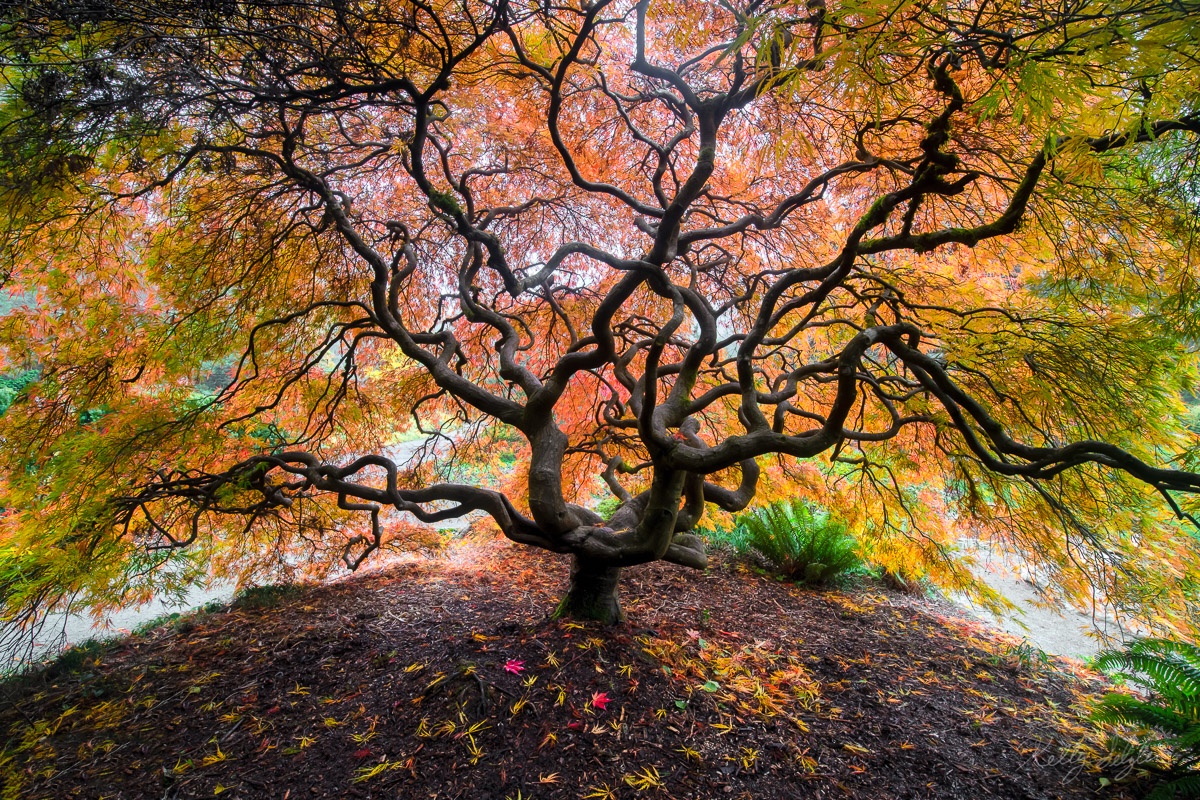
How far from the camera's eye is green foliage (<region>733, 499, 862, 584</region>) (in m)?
4.45

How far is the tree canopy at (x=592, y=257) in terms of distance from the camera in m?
1.47

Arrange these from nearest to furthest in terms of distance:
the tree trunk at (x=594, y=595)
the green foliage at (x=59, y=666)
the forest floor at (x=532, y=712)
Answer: the forest floor at (x=532, y=712), the green foliage at (x=59, y=666), the tree trunk at (x=594, y=595)

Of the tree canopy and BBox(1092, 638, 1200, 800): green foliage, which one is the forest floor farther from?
the tree canopy

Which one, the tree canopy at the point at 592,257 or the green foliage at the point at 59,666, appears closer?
the tree canopy at the point at 592,257

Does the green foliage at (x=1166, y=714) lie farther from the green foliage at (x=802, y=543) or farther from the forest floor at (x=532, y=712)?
the green foliage at (x=802, y=543)

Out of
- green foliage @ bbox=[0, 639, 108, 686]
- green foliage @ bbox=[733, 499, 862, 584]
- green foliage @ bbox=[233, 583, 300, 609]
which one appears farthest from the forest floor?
green foliage @ bbox=[733, 499, 862, 584]

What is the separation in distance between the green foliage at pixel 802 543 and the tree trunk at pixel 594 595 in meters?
2.16

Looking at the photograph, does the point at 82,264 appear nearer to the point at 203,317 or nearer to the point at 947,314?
the point at 203,317

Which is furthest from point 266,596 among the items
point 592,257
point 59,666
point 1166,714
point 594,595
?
point 1166,714

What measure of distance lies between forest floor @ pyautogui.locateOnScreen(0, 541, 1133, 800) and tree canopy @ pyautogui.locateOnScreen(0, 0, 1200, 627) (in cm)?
54

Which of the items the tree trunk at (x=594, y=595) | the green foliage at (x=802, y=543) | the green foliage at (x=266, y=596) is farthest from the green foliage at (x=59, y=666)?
the green foliage at (x=802, y=543)

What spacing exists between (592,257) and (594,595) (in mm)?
2033

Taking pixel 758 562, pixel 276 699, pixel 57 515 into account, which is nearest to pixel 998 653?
pixel 758 562

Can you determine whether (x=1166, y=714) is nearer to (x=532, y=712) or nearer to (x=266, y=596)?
(x=532, y=712)
